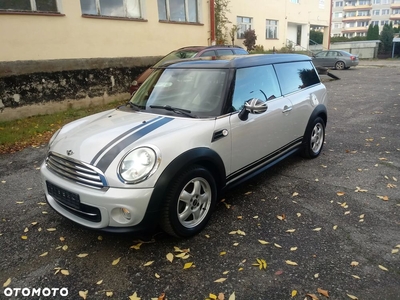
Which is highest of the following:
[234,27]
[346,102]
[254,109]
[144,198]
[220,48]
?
[234,27]

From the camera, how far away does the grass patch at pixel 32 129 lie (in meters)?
6.62

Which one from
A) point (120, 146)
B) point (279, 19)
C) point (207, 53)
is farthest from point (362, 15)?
point (120, 146)

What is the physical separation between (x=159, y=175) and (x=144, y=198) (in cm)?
23

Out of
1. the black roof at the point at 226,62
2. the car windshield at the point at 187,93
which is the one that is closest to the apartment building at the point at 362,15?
the black roof at the point at 226,62

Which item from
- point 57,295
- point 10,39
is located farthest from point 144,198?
point 10,39

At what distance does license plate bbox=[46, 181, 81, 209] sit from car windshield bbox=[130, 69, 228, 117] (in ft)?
4.20

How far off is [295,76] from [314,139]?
116cm

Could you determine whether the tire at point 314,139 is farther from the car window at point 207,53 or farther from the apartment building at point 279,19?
the apartment building at point 279,19

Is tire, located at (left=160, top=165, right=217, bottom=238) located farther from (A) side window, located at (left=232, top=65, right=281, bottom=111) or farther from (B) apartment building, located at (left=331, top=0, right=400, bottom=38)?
(B) apartment building, located at (left=331, top=0, right=400, bottom=38)

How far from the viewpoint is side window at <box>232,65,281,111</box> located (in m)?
3.53

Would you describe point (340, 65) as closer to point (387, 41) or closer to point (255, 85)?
point (255, 85)

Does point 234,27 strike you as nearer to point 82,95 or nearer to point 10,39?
point 82,95

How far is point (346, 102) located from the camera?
1023 centimetres

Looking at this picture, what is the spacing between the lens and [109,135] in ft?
9.74
